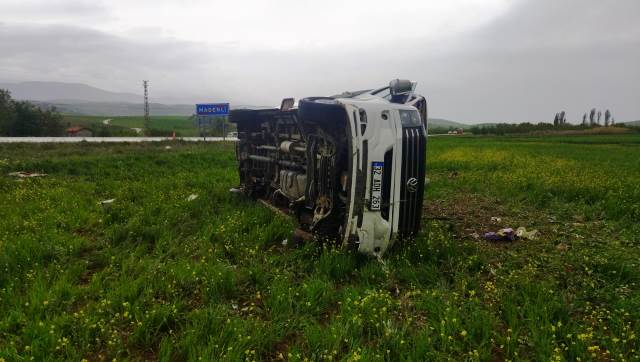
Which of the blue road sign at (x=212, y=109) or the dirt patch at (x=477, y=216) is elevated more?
the blue road sign at (x=212, y=109)

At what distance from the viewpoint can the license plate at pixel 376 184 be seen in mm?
4152

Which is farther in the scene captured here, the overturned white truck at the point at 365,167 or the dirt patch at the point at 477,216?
the dirt patch at the point at 477,216

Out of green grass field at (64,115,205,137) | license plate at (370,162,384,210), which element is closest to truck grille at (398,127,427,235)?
license plate at (370,162,384,210)

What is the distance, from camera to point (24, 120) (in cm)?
2716

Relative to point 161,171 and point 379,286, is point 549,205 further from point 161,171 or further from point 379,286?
point 161,171

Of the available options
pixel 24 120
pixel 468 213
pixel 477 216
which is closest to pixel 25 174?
pixel 468 213

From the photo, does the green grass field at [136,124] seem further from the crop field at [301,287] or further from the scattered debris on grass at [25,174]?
the crop field at [301,287]

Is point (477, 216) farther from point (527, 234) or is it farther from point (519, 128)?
point (519, 128)

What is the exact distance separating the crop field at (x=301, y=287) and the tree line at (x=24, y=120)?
25452 mm

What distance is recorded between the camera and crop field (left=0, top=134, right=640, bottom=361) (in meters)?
2.80

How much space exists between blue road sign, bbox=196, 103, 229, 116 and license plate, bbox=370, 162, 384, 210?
21.7 m

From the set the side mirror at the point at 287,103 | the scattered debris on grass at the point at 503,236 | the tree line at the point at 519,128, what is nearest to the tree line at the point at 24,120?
the side mirror at the point at 287,103

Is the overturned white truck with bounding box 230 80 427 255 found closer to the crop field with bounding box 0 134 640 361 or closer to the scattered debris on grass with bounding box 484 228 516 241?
the crop field with bounding box 0 134 640 361

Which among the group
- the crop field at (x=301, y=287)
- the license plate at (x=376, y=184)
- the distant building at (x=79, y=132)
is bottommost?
the crop field at (x=301, y=287)
